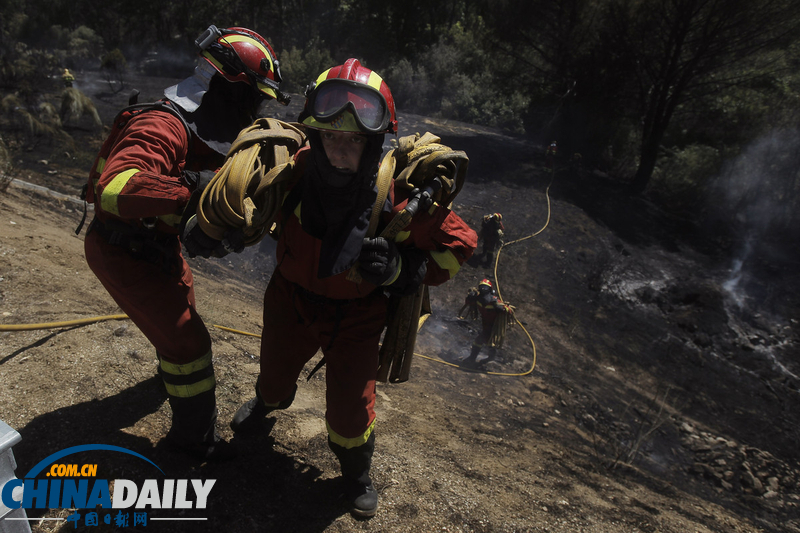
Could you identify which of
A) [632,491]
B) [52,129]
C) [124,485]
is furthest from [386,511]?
[52,129]

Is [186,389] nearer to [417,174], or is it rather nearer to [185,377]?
[185,377]

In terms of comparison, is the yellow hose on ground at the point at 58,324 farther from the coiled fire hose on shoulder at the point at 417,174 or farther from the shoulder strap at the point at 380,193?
the shoulder strap at the point at 380,193

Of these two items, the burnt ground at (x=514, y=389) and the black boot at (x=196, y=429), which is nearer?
the black boot at (x=196, y=429)

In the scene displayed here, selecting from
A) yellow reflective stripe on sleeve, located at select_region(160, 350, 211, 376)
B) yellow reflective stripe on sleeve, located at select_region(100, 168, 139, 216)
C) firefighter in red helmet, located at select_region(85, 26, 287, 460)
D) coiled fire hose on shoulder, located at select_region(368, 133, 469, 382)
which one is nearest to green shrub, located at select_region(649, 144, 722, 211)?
coiled fire hose on shoulder, located at select_region(368, 133, 469, 382)

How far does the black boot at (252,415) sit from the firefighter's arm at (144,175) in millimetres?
1316

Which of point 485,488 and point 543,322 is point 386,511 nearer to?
point 485,488

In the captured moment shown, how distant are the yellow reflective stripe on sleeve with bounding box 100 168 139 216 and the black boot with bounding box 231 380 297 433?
136 centimetres

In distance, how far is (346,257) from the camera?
2023mm

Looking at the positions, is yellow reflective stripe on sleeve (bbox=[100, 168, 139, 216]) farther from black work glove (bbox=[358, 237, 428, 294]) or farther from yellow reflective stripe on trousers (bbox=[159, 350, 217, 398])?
black work glove (bbox=[358, 237, 428, 294])

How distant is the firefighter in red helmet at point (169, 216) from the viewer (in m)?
1.91

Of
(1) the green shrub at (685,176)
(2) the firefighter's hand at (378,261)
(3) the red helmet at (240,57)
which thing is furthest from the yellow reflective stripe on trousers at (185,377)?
(1) the green shrub at (685,176)

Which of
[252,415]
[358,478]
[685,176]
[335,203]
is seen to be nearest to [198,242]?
[335,203]

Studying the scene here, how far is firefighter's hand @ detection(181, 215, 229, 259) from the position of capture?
6.17ft

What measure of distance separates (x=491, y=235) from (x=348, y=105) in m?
7.91
